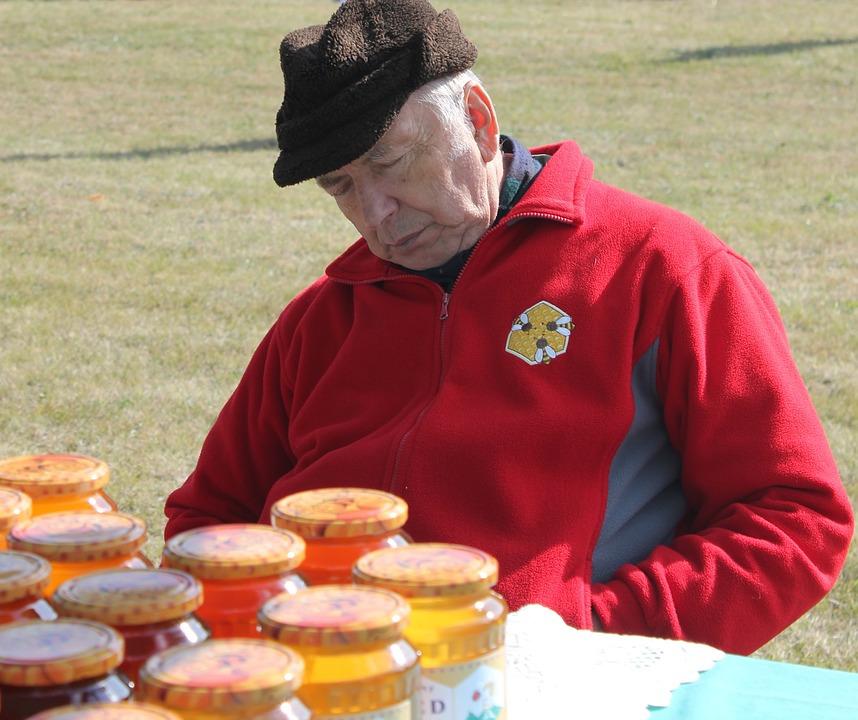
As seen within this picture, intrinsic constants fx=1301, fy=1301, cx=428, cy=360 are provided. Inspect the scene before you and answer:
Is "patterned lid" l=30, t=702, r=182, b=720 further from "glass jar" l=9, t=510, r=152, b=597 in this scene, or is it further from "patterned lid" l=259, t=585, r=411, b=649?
"glass jar" l=9, t=510, r=152, b=597

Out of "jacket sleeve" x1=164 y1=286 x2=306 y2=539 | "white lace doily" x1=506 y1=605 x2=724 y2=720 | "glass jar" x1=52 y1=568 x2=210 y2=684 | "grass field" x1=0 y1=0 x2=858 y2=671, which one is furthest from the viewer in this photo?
"grass field" x1=0 y1=0 x2=858 y2=671

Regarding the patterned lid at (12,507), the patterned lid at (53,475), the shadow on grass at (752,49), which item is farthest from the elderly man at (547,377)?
the shadow on grass at (752,49)

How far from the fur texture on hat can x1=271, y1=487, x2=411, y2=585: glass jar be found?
931 mm

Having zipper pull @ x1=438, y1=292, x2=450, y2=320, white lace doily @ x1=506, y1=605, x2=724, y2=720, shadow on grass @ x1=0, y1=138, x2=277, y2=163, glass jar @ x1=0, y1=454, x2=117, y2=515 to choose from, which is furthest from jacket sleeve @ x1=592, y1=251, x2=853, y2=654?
shadow on grass @ x1=0, y1=138, x2=277, y2=163

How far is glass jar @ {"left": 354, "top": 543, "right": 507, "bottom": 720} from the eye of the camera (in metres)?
1.20

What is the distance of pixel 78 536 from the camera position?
1361mm

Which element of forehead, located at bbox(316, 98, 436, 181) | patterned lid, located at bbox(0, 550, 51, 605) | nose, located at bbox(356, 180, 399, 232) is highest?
forehead, located at bbox(316, 98, 436, 181)

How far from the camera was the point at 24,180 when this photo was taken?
10859 millimetres

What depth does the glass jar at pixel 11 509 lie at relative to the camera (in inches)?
55.9

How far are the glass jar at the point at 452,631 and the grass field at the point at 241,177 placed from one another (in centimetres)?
283

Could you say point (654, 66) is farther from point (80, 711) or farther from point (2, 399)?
point (80, 711)

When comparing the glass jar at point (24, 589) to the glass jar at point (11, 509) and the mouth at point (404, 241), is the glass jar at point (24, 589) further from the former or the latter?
the mouth at point (404, 241)

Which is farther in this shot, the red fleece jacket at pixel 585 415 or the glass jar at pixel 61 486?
the red fleece jacket at pixel 585 415

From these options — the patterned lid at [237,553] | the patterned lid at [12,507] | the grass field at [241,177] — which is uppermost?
the patterned lid at [237,553]
